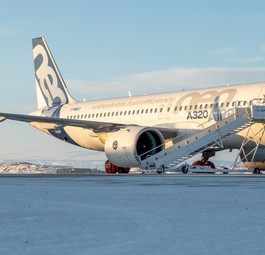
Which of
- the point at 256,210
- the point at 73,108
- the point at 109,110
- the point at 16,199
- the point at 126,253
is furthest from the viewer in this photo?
the point at 73,108

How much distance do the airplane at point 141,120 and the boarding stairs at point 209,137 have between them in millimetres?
824

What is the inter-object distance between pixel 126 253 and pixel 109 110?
34.6m

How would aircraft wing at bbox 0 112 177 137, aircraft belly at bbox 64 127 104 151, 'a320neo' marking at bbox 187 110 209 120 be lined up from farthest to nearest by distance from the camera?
1. aircraft belly at bbox 64 127 104 151
2. aircraft wing at bbox 0 112 177 137
3. 'a320neo' marking at bbox 187 110 209 120

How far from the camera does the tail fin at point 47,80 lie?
46.2 metres

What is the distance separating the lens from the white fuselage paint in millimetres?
31844

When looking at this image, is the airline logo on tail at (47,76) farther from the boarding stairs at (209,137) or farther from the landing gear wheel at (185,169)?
the landing gear wheel at (185,169)

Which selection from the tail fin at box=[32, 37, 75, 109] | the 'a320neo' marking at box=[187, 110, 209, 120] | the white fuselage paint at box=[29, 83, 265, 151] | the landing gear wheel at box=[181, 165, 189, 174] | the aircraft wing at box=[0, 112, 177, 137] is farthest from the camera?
the tail fin at box=[32, 37, 75, 109]

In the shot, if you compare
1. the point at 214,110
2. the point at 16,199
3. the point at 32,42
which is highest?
the point at 32,42

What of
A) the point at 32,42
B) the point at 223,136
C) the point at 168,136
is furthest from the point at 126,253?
the point at 32,42

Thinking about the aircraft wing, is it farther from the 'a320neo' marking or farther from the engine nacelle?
the engine nacelle

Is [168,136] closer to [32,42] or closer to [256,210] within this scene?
[32,42]

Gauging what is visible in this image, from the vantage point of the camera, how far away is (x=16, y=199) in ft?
39.1

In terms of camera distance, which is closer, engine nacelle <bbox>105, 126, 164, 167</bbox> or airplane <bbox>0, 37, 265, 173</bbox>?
engine nacelle <bbox>105, 126, 164, 167</bbox>

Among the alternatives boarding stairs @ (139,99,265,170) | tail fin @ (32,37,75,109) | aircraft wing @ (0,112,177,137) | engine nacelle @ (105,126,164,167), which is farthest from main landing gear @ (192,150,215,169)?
tail fin @ (32,37,75,109)
